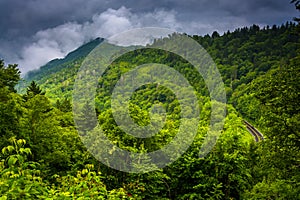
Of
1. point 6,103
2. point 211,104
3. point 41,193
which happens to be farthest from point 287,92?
point 211,104

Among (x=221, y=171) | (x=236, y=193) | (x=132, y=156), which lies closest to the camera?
(x=132, y=156)

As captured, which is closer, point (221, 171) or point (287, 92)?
point (287, 92)

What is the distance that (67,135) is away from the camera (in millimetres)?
24234

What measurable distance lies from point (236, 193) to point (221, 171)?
150 inches

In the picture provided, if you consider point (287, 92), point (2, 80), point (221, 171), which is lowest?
point (221, 171)

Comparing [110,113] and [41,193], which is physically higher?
[110,113]

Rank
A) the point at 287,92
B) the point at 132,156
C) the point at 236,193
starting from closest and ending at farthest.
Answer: the point at 287,92 → the point at 132,156 → the point at 236,193

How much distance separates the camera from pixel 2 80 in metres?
19.0

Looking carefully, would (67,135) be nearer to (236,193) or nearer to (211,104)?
(236,193)

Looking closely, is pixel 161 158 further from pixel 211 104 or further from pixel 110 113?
pixel 211 104

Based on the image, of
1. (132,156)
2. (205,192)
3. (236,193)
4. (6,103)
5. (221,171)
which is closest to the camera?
(6,103)

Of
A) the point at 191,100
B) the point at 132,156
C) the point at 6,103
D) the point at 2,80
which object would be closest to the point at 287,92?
the point at 132,156

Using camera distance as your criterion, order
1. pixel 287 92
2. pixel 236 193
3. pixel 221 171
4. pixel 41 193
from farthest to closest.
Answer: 1. pixel 236 193
2. pixel 221 171
3. pixel 287 92
4. pixel 41 193

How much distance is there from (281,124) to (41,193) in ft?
36.7
